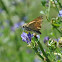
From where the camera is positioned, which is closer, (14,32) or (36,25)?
(36,25)

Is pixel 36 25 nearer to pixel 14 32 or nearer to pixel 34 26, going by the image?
pixel 34 26

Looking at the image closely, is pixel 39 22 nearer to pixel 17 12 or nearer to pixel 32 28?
pixel 32 28

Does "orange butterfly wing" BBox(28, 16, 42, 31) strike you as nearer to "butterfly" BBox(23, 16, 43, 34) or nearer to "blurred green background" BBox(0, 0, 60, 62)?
"butterfly" BBox(23, 16, 43, 34)

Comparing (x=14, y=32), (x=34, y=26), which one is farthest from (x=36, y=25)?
(x=14, y=32)

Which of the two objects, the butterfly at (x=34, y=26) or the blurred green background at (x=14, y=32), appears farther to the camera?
the blurred green background at (x=14, y=32)

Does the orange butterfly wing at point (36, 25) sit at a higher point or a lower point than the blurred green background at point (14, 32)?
lower

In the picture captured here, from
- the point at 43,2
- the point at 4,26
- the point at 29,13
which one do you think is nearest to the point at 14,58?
the point at 4,26

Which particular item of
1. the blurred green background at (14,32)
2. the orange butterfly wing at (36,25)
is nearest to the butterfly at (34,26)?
the orange butterfly wing at (36,25)

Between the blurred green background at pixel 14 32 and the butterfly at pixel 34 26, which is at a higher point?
the blurred green background at pixel 14 32

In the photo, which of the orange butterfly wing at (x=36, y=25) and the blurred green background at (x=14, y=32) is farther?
the blurred green background at (x=14, y=32)

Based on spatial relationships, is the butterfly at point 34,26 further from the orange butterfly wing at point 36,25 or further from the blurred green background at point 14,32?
the blurred green background at point 14,32

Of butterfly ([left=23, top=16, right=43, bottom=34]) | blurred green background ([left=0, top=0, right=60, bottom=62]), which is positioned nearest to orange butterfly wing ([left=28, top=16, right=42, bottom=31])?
butterfly ([left=23, top=16, right=43, bottom=34])
